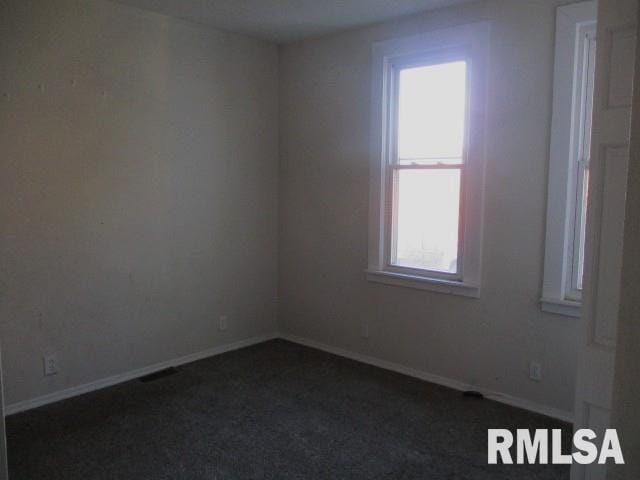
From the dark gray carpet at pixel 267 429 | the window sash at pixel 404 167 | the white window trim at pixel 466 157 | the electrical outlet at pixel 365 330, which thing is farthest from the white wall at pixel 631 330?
the electrical outlet at pixel 365 330

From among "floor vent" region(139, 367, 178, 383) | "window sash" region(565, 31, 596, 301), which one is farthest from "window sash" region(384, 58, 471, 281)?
"floor vent" region(139, 367, 178, 383)

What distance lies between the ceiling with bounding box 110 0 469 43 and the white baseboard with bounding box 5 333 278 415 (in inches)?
103

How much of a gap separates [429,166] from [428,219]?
0.39 m

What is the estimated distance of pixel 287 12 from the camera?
3.76 meters

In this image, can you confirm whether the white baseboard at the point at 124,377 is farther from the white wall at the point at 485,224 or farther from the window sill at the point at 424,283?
the window sill at the point at 424,283

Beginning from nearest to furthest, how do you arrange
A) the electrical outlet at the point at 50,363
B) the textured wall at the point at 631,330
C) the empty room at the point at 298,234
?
the textured wall at the point at 631,330 → the empty room at the point at 298,234 → the electrical outlet at the point at 50,363

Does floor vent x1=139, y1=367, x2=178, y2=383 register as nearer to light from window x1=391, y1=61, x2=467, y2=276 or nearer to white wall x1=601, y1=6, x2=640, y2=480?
light from window x1=391, y1=61, x2=467, y2=276

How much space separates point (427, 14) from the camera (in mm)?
3713

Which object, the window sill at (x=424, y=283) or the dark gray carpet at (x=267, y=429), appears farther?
the window sill at (x=424, y=283)

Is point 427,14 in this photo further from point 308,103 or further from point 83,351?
point 83,351

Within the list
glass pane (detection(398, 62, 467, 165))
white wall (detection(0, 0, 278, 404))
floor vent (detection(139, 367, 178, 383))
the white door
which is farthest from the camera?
floor vent (detection(139, 367, 178, 383))

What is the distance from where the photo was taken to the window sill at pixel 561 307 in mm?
3158

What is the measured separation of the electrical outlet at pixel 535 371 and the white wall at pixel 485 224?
0.12 feet

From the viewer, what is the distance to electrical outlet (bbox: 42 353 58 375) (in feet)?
11.2
